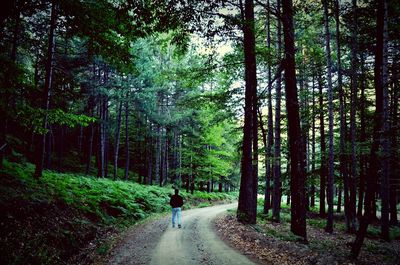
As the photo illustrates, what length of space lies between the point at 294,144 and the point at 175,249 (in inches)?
217

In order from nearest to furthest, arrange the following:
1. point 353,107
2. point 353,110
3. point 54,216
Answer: point 54,216
point 353,107
point 353,110

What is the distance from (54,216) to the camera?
8.81m

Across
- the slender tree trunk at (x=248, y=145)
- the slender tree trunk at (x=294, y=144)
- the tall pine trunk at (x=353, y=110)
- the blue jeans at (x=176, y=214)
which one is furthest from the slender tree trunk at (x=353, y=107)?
the blue jeans at (x=176, y=214)

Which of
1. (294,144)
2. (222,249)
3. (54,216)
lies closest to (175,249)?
(222,249)

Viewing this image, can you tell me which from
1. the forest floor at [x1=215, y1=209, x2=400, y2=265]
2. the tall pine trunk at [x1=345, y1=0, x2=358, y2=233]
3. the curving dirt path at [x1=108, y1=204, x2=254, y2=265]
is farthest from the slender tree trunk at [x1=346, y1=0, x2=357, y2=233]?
the curving dirt path at [x1=108, y1=204, x2=254, y2=265]

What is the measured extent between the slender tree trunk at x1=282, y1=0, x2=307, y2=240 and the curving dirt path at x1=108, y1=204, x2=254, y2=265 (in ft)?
10.0

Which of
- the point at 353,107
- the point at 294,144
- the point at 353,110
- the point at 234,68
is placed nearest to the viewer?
the point at 294,144

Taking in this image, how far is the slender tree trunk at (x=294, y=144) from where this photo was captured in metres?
9.27

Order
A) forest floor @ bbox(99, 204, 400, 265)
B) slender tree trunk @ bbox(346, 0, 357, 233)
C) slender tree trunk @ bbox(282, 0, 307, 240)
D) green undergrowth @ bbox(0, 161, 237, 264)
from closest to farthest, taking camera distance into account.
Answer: green undergrowth @ bbox(0, 161, 237, 264) < forest floor @ bbox(99, 204, 400, 265) < slender tree trunk @ bbox(282, 0, 307, 240) < slender tree trunk @ bbox(346, 0, 357, 233)

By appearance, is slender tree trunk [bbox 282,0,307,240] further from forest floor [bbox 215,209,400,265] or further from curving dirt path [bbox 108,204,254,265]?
curving dirt path [bbox 108,204,254,265]

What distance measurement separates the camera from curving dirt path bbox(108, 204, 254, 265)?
272 inches

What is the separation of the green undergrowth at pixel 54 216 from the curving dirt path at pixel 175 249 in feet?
4.41

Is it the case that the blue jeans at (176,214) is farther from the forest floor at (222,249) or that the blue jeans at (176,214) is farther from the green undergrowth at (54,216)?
the green undergrowth at (54,216)

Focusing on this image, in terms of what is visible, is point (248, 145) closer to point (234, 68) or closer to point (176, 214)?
point (234, 68)
